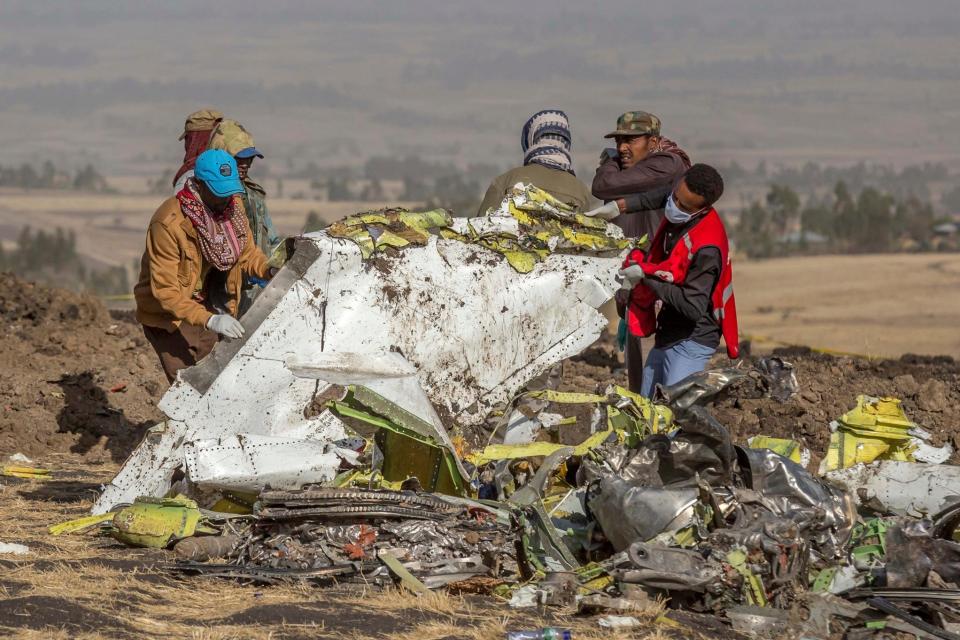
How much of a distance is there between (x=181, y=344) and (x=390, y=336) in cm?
137

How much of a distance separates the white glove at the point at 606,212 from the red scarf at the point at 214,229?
189 cm

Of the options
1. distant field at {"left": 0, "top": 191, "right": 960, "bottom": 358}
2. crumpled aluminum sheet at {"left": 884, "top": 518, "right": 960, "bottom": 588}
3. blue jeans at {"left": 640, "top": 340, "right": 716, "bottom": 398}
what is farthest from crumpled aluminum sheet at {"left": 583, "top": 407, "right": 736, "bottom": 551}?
distant field at {"left": 0, "top": 191, "right": 960, "bottom": 358}

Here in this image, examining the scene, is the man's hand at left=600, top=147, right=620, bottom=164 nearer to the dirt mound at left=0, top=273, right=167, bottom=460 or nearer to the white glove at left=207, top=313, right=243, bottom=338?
the white glove at left=207, top=313, right=243, bottom=338

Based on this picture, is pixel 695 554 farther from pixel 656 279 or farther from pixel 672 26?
pixel 672 26

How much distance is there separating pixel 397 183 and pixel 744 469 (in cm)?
9712

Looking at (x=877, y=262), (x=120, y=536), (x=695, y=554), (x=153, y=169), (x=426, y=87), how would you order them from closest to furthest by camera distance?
(x=695, y=554)
(x=120, y=536)
(x=877, y=262)
(x=153, y=169)
(x=426, y=87)

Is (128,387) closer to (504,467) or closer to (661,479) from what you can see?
(504,467)

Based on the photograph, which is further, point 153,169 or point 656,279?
point 153,169

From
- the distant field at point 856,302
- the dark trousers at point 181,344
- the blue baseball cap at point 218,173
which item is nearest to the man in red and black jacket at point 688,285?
the blue baseball cap at point 218,173

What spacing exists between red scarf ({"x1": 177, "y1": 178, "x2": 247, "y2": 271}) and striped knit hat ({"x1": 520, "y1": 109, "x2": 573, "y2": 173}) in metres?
1.75

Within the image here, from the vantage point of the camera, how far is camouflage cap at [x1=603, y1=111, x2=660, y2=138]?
342 inches

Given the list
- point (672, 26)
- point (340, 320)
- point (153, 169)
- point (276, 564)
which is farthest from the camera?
point (672, 26)

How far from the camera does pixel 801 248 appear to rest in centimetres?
4256

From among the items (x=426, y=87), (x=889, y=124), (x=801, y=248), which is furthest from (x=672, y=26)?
(x=801, y=248)
